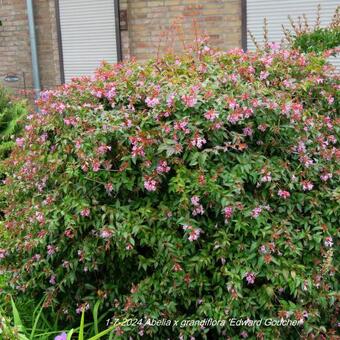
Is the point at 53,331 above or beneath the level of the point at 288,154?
beneath

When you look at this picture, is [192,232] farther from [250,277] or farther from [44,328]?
[44,328]

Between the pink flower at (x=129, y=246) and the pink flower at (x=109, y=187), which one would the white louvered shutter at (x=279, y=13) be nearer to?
the pink flower at (x=109, y=187)

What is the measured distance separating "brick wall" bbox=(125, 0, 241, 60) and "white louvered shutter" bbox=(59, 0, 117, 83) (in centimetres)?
38

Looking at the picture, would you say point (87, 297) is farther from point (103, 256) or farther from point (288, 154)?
point (288, 154)

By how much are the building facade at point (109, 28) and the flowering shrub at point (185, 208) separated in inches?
135

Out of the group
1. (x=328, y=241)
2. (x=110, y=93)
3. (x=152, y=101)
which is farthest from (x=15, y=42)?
(x=328, y=241)

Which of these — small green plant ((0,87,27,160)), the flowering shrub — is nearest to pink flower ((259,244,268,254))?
the flowering shrub

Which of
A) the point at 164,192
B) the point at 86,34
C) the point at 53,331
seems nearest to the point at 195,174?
the point at 164,192

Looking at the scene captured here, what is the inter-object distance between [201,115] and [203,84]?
10.6 inches

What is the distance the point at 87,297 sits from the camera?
9.71 feet

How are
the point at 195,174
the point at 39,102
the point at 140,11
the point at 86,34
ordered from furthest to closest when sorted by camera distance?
the point at 86,34
the point at 140,11
the point at 39,102
the point at 195,174

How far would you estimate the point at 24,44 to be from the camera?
9930 mm

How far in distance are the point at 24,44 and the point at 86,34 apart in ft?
5.16

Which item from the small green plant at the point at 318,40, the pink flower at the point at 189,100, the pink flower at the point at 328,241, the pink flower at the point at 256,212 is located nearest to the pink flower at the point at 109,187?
the pink flower at the point at 189,100
